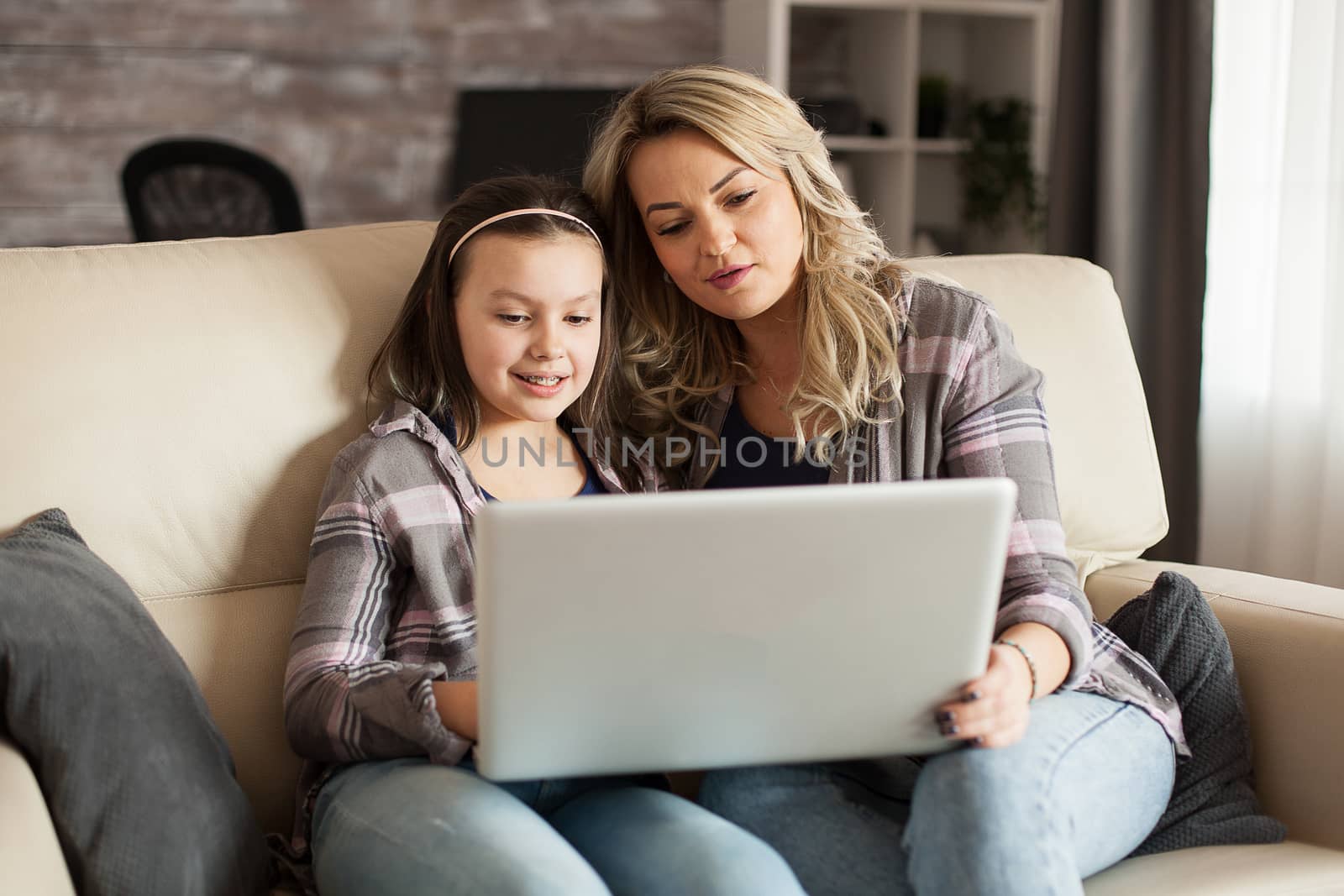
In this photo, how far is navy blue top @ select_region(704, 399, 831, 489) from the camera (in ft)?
4.65

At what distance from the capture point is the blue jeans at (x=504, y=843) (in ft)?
3.16

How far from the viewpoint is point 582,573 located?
85cm

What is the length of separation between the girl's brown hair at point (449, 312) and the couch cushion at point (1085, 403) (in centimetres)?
52

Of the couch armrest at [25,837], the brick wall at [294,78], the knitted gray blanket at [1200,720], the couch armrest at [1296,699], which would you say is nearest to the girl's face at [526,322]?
the couch armrest at [25,837]

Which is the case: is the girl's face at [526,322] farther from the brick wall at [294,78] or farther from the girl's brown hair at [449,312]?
the brick wall at [294,78]

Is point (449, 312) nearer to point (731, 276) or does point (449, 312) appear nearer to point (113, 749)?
point (731, 276)

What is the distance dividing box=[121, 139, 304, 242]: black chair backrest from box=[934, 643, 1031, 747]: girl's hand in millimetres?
2574

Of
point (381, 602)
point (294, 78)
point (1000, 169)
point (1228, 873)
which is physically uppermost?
point (294, 78)

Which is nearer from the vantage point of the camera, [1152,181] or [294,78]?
[1152,181]

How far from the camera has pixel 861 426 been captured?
4.53ft

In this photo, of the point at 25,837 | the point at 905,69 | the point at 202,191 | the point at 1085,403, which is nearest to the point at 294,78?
the point at 202,191

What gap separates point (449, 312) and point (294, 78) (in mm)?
2804

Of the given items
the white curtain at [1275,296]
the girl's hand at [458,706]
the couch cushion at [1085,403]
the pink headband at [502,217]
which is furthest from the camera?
the white curtain at [1275,296]

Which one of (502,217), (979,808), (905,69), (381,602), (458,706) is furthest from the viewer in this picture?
(905,69)
